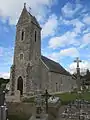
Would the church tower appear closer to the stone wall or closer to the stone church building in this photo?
the stone church building

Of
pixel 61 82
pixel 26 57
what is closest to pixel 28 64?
pixel 26 57

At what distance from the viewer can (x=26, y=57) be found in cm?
3416

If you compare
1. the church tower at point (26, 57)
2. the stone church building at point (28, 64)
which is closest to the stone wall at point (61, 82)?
the stone church building at point (28, 64)

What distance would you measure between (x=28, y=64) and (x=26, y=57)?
1486mm

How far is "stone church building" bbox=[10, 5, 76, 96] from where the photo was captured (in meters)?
33.5

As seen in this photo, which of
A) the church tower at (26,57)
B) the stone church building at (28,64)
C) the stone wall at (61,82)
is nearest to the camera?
the church tower at (26,57)

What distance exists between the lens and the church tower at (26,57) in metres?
33.3

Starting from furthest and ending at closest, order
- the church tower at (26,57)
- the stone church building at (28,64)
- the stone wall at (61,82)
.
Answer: the stone wall at (61,82)
the stone church building at (28,64)
the church tower at (26,57)

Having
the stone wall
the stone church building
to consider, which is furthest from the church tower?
the stone wall

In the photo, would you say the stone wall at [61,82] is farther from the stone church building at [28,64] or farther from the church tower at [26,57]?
the church tower at [26,57]

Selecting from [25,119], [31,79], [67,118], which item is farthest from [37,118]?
[31,79]

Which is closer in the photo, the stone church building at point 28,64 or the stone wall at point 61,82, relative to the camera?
the stone church building at point 28,64

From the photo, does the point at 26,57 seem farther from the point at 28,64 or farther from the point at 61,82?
the point at 61,82

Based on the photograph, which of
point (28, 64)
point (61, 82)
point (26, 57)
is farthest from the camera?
point (61, 82)
